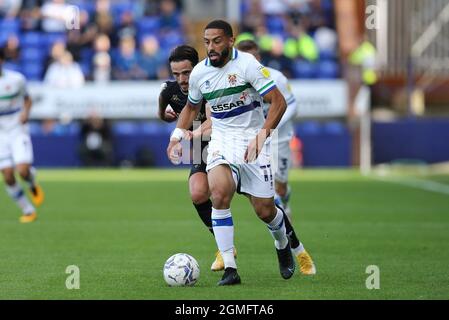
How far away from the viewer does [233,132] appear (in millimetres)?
9281

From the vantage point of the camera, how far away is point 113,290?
860 centimetres

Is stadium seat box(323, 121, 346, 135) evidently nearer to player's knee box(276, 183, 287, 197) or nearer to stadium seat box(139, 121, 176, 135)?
stadium seat box(139, 121, 176, 135)

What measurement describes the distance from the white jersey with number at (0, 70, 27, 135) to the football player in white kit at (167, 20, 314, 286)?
672 centimetres

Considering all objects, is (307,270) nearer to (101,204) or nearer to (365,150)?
(101,204)

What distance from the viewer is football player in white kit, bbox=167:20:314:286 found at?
8.96 m

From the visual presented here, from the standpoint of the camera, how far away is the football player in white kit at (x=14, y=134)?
610 inches

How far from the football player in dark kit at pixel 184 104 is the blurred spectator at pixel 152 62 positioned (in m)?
18.6

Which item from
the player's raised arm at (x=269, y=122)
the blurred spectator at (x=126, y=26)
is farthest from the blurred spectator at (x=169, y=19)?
the player's raised arm at (x=269, y=122)

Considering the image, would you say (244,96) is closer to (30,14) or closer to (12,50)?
(12,50)

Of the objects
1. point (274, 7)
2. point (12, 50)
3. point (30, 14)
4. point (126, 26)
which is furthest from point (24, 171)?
point (274, 7)

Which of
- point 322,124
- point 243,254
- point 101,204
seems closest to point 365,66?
point 322,124

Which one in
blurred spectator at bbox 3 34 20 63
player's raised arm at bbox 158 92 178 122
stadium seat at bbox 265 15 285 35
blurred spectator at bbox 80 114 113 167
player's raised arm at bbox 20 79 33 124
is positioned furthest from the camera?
stadium seat at bbox 265 15 285 35

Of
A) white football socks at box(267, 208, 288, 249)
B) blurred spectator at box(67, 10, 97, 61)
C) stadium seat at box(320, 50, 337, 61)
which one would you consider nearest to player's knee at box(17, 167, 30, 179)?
white football socks at box(267, 208, 288, 249)

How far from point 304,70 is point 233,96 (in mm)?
19889
